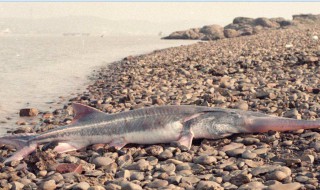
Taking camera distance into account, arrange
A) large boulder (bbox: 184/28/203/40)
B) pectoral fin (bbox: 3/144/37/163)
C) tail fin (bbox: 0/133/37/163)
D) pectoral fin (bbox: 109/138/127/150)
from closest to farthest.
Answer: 1. pectoral fin (bbox: 3/144/37/163)
2. tail fin (bbox: 0/133/37/163)
3. pectoral fin (bbox: 109/138/127/150)
4. large boulder (bbox: 184/28/203/40)

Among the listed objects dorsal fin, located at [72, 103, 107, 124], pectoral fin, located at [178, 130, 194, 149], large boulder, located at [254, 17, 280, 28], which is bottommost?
pectoral fin, located at [178, 130, 194, 149]

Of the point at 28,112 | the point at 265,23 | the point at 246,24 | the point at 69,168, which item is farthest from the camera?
the point at 246,24

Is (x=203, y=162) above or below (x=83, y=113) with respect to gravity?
below

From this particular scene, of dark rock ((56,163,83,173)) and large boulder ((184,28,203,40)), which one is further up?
dark rock ((56,163,83,173))

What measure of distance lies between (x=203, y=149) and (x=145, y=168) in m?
1.11

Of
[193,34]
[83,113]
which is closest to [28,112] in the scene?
[83,113]

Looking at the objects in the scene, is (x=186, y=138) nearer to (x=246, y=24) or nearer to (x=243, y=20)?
(x=246, y=24)

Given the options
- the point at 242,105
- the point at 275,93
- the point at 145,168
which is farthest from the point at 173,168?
the point at 275,93

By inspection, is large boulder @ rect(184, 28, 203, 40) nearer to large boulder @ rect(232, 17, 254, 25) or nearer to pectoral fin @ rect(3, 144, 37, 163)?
large boulder @ rect(232, 17, 254, 25)

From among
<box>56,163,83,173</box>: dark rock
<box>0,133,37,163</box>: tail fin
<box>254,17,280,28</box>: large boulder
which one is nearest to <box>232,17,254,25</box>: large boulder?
<box>254,17,280,28</box>: large boulder

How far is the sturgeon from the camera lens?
6.95 metres

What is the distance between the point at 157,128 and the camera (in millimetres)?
7039

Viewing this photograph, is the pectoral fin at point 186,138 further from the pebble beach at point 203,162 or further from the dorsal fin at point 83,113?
the dorsal fin at point 83,113

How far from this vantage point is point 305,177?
5008 millimetres
